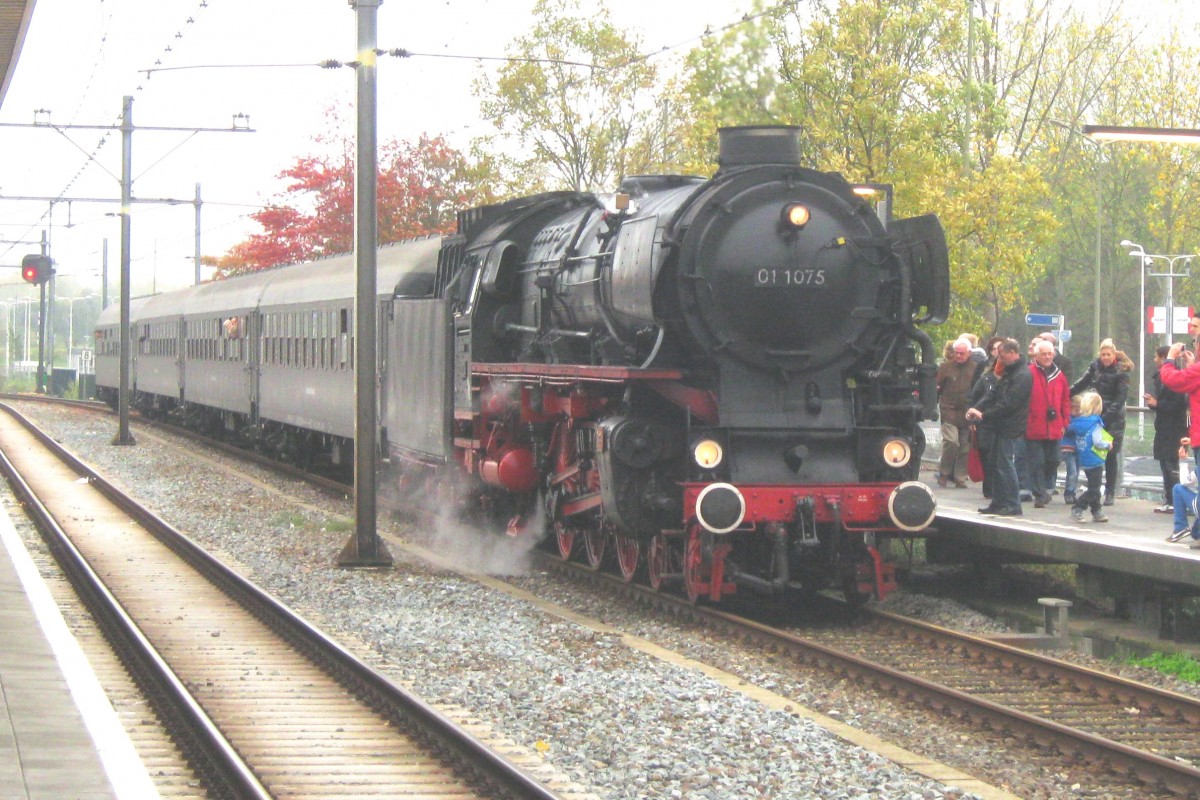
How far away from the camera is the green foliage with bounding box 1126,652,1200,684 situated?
401 inches

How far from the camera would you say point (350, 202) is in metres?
40.9

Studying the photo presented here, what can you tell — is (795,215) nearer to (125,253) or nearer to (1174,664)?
(1174,664)

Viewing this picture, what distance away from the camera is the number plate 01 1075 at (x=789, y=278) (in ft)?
36.5

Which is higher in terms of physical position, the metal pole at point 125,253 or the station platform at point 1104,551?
the metal pole at point 125,253

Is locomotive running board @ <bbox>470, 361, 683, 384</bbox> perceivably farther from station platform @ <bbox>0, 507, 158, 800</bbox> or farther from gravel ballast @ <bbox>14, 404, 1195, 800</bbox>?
station platform @ <bbox>0, 507, 158, 800</bbox>

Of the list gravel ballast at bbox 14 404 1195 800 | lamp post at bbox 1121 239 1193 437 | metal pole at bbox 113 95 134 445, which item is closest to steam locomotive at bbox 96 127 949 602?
gravel ballast at bbox 14 404 1195 800

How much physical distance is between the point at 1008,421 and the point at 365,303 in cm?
613

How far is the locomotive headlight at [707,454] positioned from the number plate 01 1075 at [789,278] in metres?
1.23

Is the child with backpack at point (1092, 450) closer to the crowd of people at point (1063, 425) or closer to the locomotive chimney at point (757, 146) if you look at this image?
the crowd of people at point (1063, 425)

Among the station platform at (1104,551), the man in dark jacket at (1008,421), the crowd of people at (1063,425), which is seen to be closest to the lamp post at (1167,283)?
the crowd of people at (1063,425)

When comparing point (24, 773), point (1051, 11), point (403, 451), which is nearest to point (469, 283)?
point (403, 451)

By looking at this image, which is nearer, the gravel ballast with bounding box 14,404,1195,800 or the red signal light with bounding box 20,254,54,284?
the gravel ballast with bounding box 14,404,1195,800

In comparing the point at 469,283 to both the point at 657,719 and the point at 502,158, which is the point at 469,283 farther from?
the point at 502,158

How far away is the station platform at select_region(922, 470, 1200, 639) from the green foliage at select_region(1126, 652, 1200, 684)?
0.47 metres
